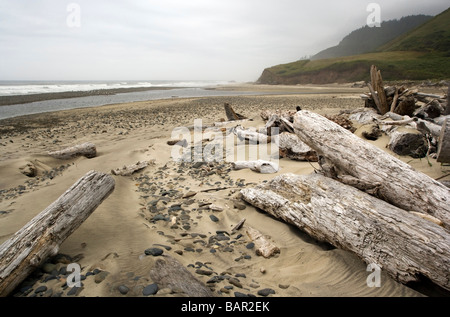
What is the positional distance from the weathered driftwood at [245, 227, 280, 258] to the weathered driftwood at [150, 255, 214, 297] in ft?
3.74

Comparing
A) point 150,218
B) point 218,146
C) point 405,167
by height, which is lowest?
point 150,218

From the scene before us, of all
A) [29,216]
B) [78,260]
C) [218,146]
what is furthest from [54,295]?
[218,146]

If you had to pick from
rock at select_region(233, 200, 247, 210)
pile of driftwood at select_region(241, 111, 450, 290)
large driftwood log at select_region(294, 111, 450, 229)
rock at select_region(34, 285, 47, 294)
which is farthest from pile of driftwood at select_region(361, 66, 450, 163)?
rock at select_region(34, 285, 47, 294)

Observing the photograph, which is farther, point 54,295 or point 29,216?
point 29,216

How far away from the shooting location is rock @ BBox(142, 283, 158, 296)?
Answer: 7.31 ft

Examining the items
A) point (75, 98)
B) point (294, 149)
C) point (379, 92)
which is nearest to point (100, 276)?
point (294, 149)

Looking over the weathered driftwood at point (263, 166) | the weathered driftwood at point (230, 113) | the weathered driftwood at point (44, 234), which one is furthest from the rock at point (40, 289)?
the weathered driftwood at point (230, 113)

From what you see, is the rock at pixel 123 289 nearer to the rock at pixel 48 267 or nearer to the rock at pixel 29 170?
the rock at pixel 48 267

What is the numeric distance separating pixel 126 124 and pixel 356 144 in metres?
13.1

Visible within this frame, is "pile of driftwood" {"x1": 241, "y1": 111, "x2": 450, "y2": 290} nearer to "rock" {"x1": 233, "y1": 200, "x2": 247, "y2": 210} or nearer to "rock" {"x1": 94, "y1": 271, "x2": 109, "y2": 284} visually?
"rock" {"x1": 233, "y1": 200, "x2": 247, "y2": 210}

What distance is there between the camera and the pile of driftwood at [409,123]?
5.31 metres
